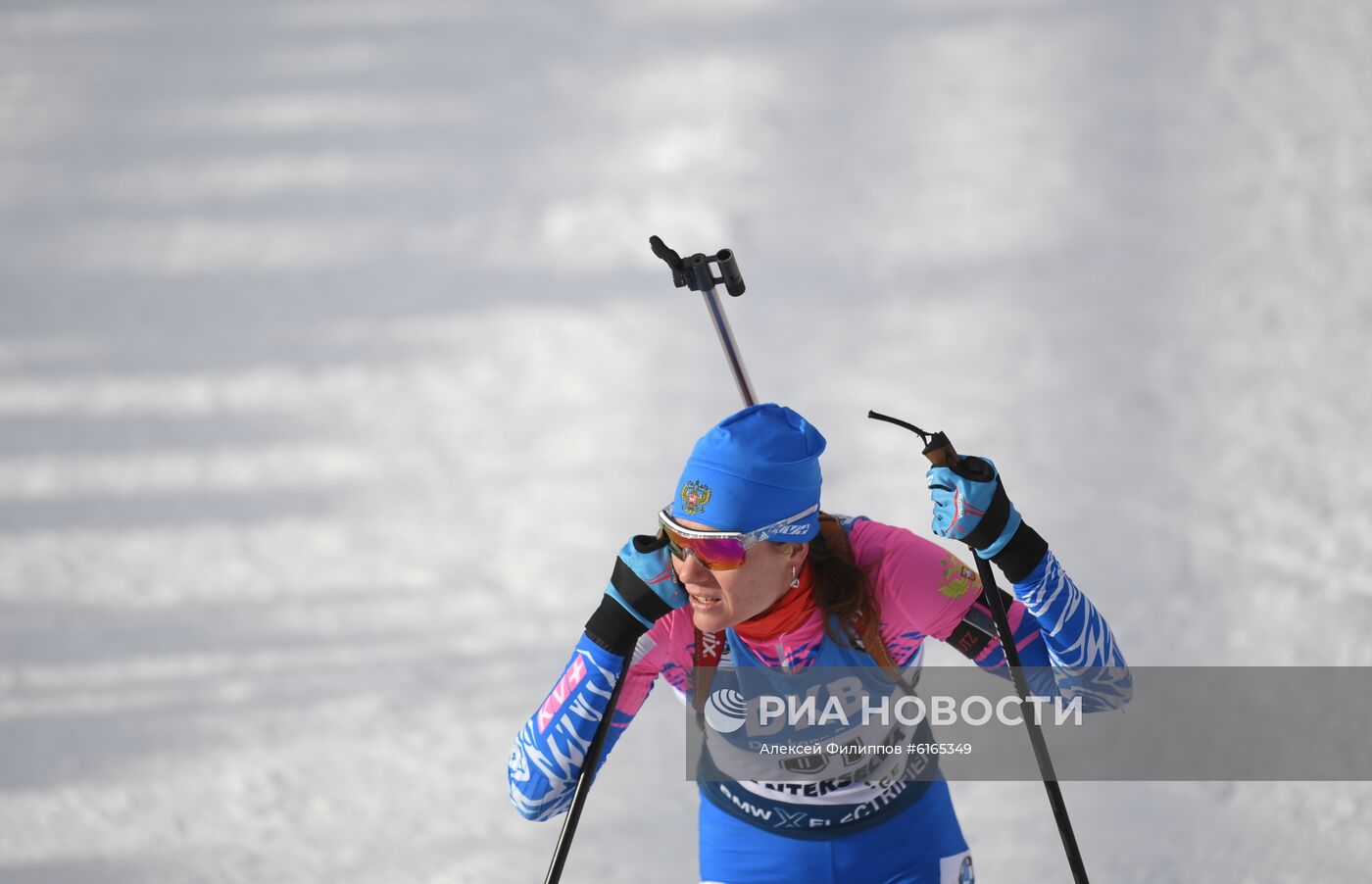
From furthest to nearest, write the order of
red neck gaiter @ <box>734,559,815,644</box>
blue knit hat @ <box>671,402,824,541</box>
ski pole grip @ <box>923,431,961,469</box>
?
1. red neck gaiter @ <box>734,559,815,644</box>
2. blue knit hat @ <box>671,402,824,541</box>
3. ski pole grip @ <box>923,431,961,469</box>

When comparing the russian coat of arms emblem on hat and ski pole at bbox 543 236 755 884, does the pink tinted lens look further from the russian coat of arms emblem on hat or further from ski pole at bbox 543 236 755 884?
ski pole at bbox 543 236 755 884

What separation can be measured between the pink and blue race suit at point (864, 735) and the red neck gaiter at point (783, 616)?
17mm

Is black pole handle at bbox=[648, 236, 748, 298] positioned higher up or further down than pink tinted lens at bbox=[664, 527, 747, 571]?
higher up

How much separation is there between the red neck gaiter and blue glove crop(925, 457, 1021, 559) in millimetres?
298

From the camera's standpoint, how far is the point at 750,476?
1.88 m

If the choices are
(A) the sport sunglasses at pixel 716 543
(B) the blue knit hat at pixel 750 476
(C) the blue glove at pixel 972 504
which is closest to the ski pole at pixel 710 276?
(B) the blue knit hat at pixel 750 476

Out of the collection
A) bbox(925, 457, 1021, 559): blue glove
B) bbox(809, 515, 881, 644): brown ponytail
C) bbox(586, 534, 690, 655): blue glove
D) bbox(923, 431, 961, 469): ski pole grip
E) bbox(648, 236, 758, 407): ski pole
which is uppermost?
bbox(648, 236, 758, 407): ski pole

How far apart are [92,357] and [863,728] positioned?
391 centimetres

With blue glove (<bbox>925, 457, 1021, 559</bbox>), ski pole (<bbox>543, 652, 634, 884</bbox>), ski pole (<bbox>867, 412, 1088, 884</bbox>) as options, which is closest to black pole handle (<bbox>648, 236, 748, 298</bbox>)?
ski pole (<bbox>867, 412, 1088, 884</bbox>)

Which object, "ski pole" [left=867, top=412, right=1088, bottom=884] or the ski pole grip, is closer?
the ski pole grip

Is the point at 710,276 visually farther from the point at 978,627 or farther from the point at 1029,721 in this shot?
the point at 1029,721

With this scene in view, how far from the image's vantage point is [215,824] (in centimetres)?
346

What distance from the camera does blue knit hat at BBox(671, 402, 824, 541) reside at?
1.88 m

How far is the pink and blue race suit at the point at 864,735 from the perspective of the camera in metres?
1.96
